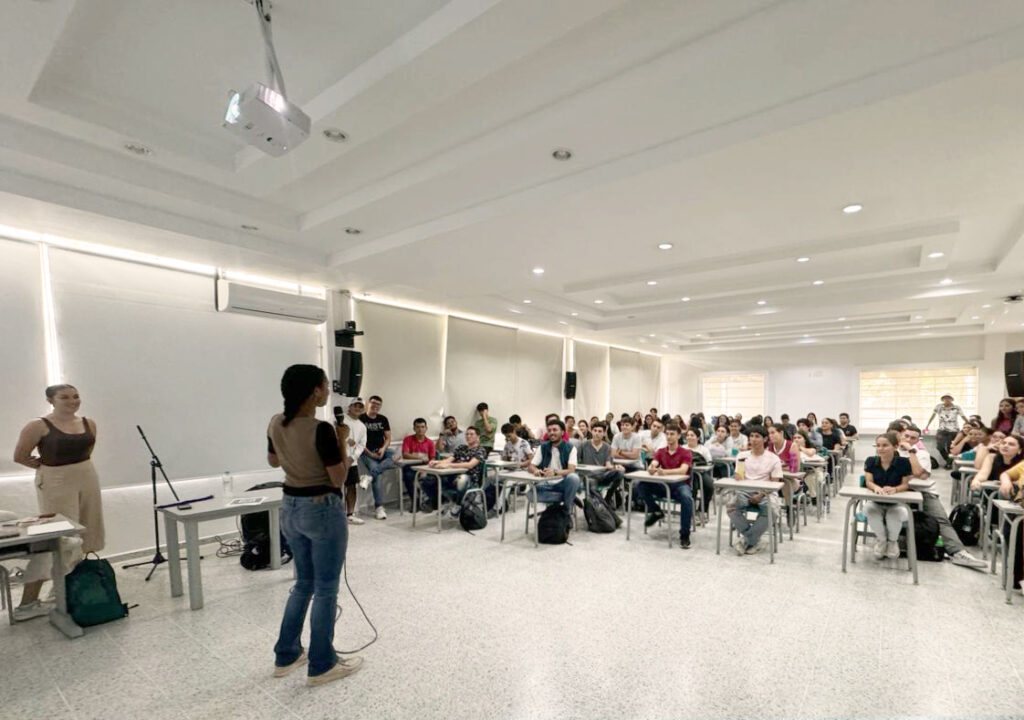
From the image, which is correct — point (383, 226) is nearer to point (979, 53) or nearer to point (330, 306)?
point (330, 306)

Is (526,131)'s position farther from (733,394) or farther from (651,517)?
(733,394)

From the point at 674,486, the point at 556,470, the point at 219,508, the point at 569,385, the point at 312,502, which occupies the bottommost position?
the point at 674,486

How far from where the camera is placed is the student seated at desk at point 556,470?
5676mm

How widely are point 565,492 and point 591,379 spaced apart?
7454mm

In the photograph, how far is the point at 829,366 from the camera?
13844mm

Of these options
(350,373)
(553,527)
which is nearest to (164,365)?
(350,373)

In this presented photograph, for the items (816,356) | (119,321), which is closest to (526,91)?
(119,321)

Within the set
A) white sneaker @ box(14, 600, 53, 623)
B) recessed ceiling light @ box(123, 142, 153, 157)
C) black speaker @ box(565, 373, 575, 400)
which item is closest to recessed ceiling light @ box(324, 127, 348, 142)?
recessed ceiling light @ box(123, 142, 153, 157)

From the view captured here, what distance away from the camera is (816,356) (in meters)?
14.1

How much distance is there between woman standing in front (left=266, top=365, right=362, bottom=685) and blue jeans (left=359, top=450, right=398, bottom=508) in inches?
161

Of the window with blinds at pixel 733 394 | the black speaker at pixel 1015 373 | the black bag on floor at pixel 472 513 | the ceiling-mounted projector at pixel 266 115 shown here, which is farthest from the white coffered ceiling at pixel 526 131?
the window with blinds at pixel 733 394

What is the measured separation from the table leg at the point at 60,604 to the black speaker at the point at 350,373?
3.40m

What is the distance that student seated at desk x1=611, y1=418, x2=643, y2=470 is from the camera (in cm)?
699

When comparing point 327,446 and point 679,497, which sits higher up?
point 327,446
